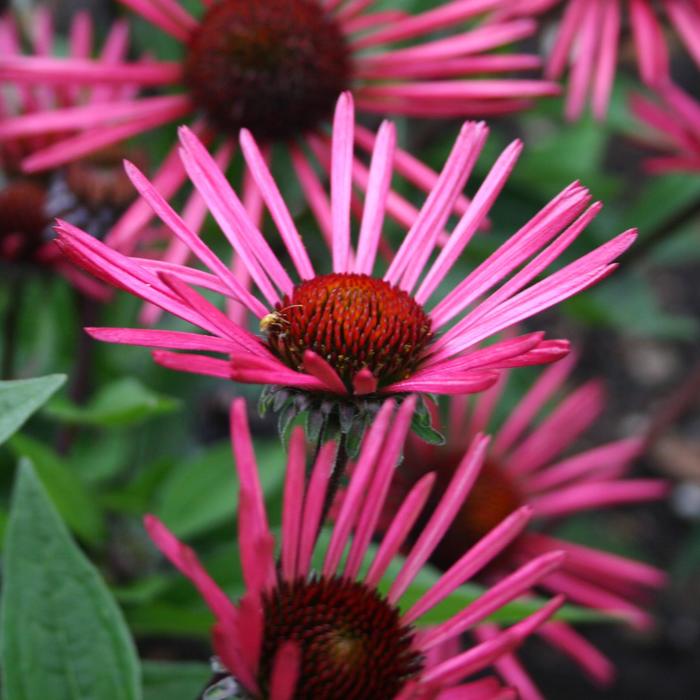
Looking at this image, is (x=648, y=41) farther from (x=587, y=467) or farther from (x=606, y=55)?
(x=587, y=467)

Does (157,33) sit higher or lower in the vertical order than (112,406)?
higher

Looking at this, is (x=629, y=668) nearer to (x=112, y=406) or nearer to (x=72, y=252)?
(x=112, y=406)

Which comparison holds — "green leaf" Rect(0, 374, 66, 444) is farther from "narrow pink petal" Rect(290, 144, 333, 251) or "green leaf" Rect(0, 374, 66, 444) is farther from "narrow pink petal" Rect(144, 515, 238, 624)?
"narrow pink petal" Rect(290, 144, 333, 251)

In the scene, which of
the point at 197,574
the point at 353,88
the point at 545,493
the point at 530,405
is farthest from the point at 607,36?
the point at 197,574

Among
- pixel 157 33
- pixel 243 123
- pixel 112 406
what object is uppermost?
pixel 157 33

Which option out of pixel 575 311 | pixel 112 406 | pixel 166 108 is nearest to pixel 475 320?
pixel 112 406

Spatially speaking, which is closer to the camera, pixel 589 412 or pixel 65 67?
pixel 65 67

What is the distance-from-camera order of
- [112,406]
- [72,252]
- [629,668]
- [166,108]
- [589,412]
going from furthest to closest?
[629,668], [589,412], [166,108], [112,406], [72,252]
